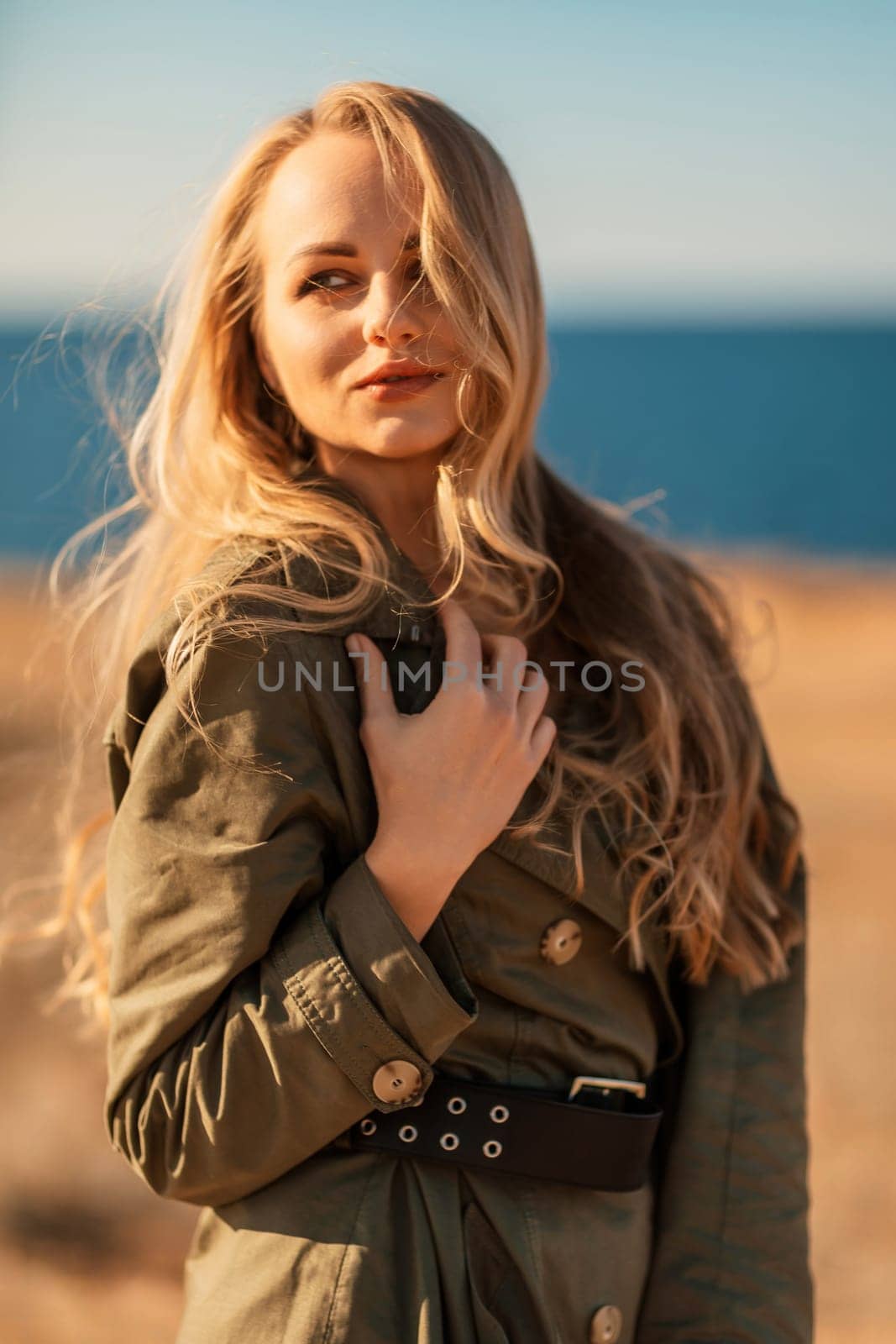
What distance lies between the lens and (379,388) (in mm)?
1853

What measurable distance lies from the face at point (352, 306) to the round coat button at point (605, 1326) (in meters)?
1.15

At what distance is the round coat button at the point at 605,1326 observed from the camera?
1865 mm

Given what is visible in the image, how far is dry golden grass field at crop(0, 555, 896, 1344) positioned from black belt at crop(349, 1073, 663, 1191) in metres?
0.67

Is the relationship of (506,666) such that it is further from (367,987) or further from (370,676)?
(367,987)

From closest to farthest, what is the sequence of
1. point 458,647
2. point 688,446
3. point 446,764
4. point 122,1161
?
point 446,764 < point 458,647 < point 122,1161 < point 688,446

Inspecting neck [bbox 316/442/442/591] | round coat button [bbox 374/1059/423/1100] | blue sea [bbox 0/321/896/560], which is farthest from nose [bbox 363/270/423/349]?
round coat button [bbox 374/1059/423/1100]

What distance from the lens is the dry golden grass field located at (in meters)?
3.27

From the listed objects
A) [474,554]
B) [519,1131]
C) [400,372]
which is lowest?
[519,1131]

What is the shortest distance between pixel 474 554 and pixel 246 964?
624 millimetres

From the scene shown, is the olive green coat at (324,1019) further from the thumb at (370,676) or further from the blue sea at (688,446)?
the blue sea at (688,446)

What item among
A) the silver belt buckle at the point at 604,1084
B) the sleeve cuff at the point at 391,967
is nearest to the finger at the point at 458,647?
the sleeve cuff at the point at 391,967

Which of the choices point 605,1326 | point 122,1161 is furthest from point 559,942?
point 122,1161

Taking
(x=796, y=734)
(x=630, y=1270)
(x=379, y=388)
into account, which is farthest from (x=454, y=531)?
(x=796, y=734)

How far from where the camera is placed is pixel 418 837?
5.55 feet
